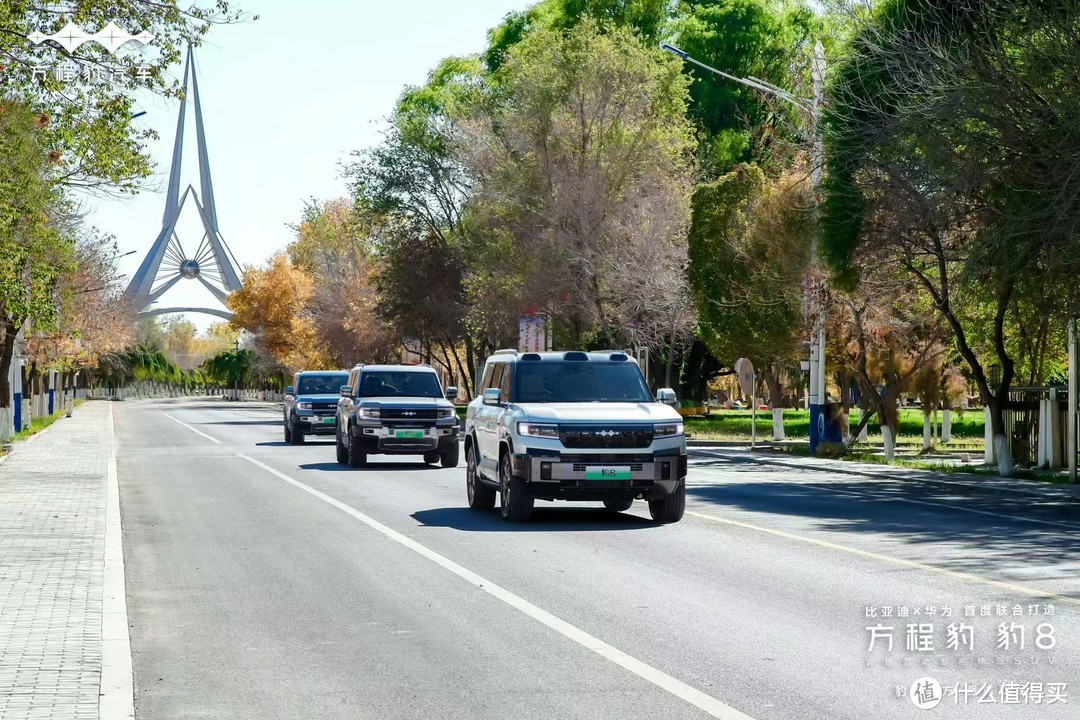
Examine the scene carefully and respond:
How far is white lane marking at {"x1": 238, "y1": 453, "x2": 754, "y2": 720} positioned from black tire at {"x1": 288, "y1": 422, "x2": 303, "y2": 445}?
82.4 feet

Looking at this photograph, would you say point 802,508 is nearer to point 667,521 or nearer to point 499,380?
point 667,521

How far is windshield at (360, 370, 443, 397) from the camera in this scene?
30578 millimetres

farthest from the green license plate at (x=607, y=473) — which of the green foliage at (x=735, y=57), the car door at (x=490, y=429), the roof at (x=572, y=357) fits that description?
the green foliage at (x=735, y=57)

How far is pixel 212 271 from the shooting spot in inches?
6412

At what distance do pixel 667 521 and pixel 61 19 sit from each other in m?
10.6

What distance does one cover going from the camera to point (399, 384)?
101ft

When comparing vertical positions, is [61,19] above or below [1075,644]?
above

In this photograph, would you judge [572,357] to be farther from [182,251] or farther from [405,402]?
[182,251]

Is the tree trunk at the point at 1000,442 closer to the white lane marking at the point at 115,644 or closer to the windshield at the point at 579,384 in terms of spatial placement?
the windshield at the point at 579,384

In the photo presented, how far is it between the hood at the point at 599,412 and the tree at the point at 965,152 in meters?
6.85

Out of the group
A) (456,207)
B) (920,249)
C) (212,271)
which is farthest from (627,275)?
(212,271)

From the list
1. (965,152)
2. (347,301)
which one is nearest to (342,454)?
(965,152)

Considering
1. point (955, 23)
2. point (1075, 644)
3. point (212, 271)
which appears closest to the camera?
point (1075, 644)

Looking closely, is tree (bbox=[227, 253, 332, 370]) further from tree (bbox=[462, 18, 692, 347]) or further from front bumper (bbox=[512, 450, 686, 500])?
front bumper (bbox=[512, 450, 686, 500])
